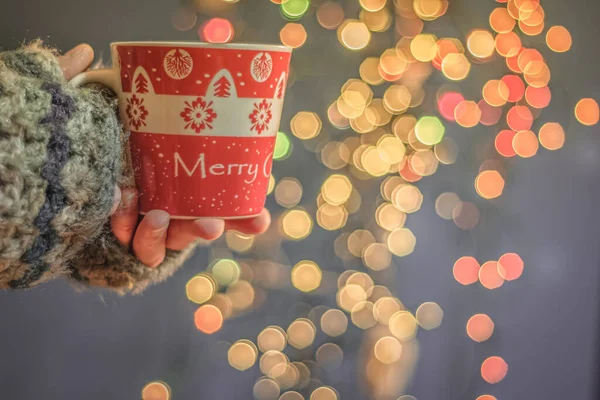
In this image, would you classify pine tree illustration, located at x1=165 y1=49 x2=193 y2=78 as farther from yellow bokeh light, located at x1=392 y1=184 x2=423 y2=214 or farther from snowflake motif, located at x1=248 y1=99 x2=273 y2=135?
yellow bokeh light, located at x1=392 y1=184 x2=423 y2=214

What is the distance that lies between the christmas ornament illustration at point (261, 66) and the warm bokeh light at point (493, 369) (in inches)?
43.5

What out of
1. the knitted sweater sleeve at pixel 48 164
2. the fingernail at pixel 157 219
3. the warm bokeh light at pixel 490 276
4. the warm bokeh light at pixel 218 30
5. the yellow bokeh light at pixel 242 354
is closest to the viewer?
the knitted sweater sleeve at pixel 48 164

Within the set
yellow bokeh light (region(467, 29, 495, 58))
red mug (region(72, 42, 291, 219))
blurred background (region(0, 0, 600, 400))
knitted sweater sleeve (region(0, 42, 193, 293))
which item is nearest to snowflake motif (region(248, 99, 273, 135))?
red mug (region(72, 42, 291, 219))

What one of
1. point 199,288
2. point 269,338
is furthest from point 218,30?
point 269,338

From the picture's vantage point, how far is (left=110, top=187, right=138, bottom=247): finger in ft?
1.65

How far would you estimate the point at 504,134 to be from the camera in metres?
1.34

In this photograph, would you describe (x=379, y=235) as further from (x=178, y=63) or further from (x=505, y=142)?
(x=178, y=63)

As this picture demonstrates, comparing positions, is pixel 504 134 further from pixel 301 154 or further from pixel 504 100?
pixel 301 154

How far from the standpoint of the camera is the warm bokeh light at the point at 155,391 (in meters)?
1.23

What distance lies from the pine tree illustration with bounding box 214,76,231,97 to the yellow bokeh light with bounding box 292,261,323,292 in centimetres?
82

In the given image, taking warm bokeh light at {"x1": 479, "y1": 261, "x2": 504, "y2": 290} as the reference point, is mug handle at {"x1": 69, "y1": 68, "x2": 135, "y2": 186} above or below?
above

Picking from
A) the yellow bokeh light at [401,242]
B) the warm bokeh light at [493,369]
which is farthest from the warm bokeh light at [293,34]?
the warm bokeh light at [493,369]

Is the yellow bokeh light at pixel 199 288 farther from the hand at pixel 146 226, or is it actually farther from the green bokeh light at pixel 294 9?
the hand at pixel 146 226

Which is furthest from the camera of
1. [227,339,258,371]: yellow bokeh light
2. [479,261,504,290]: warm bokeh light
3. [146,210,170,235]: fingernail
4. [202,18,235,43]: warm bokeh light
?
[479,261,504,290]: warm bokeh light
